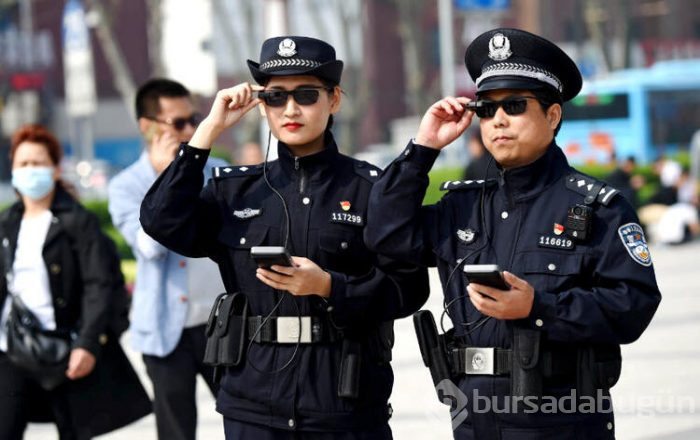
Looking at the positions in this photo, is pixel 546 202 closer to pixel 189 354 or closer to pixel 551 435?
pixel 551 435

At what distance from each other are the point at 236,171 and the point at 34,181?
2.10m

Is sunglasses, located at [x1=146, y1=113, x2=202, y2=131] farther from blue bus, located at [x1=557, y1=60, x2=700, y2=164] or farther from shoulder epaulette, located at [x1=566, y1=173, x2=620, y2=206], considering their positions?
blue bus, located at [x1=557, y1=60, x2=700, y2=164]

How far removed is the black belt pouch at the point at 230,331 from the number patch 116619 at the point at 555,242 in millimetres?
1056

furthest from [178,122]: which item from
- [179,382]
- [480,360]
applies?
[480,360]

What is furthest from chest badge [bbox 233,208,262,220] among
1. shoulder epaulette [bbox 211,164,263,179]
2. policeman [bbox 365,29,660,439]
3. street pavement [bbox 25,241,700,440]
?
street pavement [bbox 25,241,700,440]

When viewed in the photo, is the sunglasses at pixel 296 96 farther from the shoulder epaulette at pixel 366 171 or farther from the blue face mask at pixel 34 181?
the blue face mask at pixel 34 181

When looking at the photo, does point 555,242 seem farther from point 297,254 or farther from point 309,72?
point 309,72

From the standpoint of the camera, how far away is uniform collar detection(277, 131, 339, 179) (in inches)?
193

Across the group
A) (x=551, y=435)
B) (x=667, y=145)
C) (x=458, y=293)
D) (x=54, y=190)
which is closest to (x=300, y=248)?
(x=458, y=293)

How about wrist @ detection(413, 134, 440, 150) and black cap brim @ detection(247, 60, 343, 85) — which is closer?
wrist @ detection(413, 134, 440, 150)

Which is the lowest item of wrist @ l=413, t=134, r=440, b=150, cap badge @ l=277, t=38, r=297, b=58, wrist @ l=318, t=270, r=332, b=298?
wrist @ l=318, t=270, r=332, b=298

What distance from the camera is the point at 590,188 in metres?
4.34

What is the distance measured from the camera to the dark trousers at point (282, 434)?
4.70 metres

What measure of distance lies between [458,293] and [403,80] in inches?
2209
